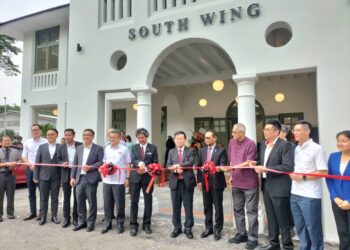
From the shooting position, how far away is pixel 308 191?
3.62 m

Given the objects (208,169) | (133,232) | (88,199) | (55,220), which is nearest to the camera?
(208,169)

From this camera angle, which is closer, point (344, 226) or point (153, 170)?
point (344, 226)

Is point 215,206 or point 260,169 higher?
Answer: point 260,169

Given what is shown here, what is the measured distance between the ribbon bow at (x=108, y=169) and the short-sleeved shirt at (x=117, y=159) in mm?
106

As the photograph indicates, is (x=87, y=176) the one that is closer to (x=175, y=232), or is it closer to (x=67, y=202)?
(x=67, y=202)

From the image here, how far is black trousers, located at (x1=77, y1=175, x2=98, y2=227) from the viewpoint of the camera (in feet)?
17.2

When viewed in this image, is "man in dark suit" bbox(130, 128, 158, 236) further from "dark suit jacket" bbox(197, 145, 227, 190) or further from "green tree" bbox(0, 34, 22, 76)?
"green tree" bbox(0, 34, 22, 76)

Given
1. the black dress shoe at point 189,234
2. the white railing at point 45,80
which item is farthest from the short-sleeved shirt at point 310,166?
the white railing at point 45,80

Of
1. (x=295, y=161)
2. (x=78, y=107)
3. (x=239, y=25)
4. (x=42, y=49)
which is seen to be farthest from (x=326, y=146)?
(x=42, y=49)

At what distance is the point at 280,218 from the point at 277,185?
45cm

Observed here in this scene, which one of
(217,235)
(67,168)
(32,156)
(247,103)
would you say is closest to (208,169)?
(217,235)

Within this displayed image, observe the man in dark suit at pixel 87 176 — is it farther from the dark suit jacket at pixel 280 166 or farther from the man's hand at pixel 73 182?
the dark suit jacket at pixel 280 166

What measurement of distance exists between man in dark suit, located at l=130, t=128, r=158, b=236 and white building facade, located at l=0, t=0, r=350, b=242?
4.27 feet

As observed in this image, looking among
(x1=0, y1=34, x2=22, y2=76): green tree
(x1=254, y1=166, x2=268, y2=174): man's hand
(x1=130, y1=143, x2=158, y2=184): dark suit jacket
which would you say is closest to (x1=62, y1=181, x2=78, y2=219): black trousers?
(x1=130, y1=143, x2=158, y2=184): dark suit jacket
